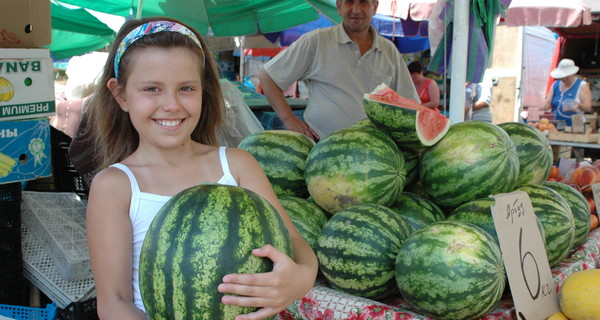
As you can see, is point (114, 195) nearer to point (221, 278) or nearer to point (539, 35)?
point (221, 278)

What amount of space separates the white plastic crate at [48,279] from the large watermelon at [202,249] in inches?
84.0

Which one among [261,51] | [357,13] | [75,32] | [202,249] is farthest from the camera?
[261,51]

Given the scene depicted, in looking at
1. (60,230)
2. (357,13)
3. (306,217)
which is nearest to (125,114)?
(306,217)

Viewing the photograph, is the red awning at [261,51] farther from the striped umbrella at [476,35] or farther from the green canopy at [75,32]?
the striped umbrella at [476,35]

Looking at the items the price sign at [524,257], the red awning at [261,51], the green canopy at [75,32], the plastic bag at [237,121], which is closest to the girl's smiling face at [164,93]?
the price sign at [524,257]

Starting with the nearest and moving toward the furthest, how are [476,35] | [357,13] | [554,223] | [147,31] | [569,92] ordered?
[147,31] → [554,223] → [476,35] → [357,13] → [569,92]

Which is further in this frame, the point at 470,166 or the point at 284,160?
the point at 284,160

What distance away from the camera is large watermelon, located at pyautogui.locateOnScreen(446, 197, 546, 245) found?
1796 mm

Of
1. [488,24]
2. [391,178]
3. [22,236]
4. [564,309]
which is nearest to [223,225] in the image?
[391,178]

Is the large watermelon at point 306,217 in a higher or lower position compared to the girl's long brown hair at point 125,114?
lower

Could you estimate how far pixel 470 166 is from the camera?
203 centimetres

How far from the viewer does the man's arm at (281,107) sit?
157 inches

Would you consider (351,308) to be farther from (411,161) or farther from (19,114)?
(19,114)

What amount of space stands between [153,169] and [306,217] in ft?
2.35
